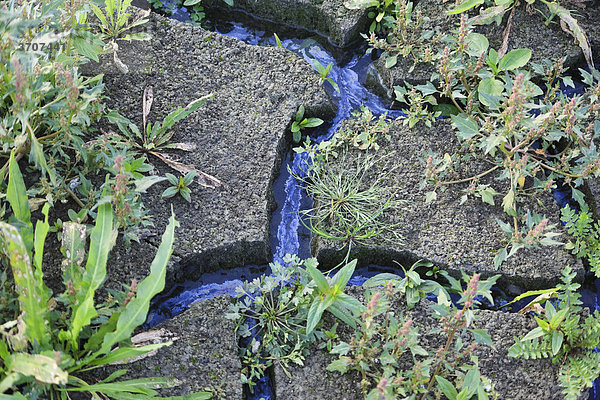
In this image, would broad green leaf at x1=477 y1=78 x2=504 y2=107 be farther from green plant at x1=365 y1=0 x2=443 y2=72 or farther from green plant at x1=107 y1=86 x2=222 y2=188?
green plant at x1=107 y1=86 x2=222 y2=188

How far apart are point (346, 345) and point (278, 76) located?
Result: 1.41 meters

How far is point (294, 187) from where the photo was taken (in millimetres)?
3078

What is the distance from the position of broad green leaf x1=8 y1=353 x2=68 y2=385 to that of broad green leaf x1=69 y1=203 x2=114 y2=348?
210 millimetres

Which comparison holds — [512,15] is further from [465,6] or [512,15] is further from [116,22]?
[116,22]

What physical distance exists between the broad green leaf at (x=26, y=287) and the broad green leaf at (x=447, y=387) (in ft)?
4.61

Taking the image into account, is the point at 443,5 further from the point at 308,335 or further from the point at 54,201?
the point at 54,201

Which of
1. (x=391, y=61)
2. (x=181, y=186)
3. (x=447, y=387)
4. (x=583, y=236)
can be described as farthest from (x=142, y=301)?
(x=583, y=236)

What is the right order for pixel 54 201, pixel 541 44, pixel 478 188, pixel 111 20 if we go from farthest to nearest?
1. pixel 541 44
2. pixel 111 20
3. pixel 478 188
4. pixel 54 201

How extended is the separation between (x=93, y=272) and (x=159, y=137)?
787 mm

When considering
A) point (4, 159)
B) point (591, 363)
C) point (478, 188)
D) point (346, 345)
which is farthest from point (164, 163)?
point (591, 363)

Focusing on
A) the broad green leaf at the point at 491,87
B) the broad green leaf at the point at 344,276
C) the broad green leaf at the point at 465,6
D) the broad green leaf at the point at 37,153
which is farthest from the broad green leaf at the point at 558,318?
the broad green leaf at the point at 37,153

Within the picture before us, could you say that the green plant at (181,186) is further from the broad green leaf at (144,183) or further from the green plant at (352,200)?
the green plant at (352,200)

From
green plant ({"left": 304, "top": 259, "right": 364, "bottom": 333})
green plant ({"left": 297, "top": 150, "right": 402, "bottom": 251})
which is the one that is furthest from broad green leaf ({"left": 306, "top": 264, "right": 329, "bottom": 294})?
green plant ({"left": 297, "top": 150, "right": 402, "bottom": 251})

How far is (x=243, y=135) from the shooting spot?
3.01 m
